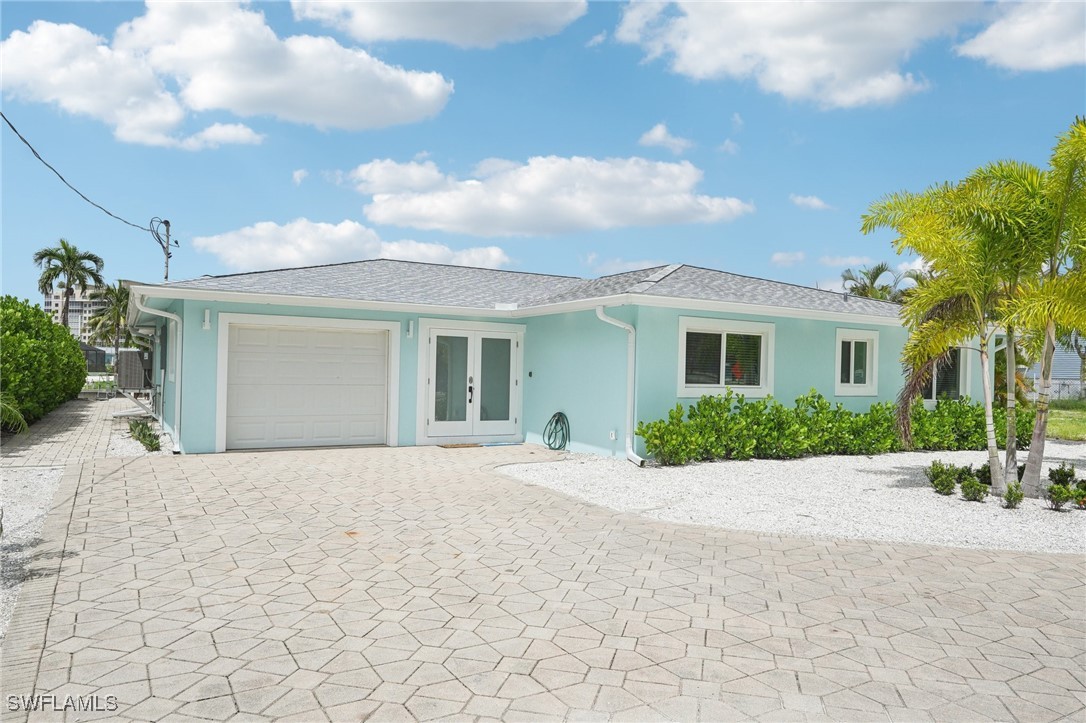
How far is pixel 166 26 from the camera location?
31.4 feet

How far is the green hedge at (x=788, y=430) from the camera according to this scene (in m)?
10.6

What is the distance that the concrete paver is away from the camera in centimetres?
322

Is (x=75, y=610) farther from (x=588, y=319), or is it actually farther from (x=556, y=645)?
(x=588, y=319)

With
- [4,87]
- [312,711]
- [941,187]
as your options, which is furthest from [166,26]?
[941,187]

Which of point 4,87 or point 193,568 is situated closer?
point 193,568

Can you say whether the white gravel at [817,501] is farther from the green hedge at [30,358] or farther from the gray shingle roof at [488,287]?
the green hedge at [30,358]

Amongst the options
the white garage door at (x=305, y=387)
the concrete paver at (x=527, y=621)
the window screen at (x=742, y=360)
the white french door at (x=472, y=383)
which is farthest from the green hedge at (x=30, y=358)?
the window screen at (x=742, y=360)

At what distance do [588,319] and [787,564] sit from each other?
22.6 feet

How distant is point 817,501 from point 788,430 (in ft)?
11.8

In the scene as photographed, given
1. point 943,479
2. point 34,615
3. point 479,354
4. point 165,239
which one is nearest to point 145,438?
point 479,354

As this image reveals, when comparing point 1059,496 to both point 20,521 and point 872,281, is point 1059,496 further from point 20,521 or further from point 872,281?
point 872,281

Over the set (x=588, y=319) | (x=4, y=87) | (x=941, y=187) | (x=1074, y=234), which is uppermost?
(x=4, y=87)

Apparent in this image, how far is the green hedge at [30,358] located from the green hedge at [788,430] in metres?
11.3

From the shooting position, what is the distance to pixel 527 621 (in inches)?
164
